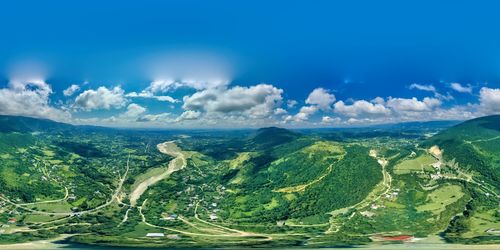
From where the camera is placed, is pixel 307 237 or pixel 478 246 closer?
pixel 478 246

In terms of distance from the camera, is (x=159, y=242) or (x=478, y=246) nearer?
(x=478, y=246)

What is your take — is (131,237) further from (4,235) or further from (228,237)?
(4,235)

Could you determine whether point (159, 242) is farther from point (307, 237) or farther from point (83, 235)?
point (307, 237)

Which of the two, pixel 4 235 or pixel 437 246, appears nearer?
pixel 437 246

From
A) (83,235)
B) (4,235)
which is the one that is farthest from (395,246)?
(4,235)

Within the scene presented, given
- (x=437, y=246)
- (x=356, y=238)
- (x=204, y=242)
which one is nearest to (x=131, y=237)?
(x=204, y=242)

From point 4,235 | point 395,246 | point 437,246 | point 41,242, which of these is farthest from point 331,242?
point 4,235

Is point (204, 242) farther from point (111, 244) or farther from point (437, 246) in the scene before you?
point (437, 246)
